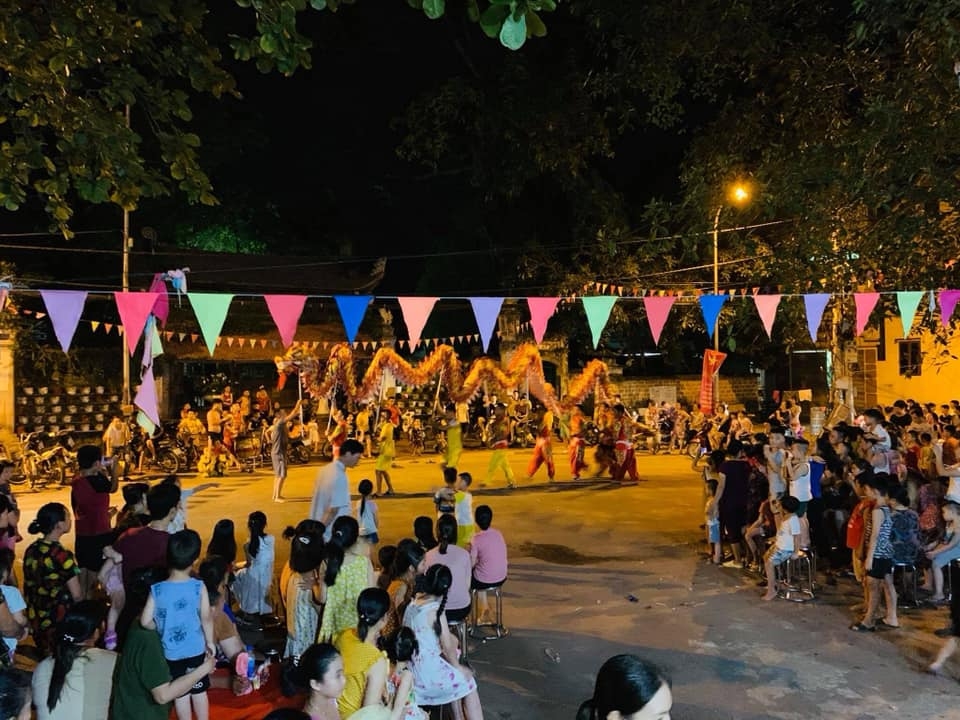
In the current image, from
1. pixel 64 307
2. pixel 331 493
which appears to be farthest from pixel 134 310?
pixel 331 493

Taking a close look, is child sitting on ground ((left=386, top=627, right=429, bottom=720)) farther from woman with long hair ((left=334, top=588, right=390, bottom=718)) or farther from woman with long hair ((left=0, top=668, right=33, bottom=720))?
woman with long hair ((left=0, top=668, right=33, bottom=720))

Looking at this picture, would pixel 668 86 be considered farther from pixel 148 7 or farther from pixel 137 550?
pixel 137 550

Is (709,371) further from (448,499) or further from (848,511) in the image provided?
(448,499)

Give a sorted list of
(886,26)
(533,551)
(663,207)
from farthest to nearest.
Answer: (663,207), (533,551), (886,26)

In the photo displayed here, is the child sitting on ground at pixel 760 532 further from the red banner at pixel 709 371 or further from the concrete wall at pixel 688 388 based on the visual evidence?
the concrete wall at pixel 688 388

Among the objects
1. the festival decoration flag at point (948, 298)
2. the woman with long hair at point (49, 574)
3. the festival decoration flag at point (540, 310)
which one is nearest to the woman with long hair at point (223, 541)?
the woman with long hair at point (49, 574)

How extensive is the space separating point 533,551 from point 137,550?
5.63m

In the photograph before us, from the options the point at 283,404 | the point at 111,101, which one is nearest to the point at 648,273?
the point at 283,404

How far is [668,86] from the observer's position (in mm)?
11273

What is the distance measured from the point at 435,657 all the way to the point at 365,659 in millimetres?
655

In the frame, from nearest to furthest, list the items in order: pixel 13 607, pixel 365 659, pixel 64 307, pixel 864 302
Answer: pixel 365 659 < pixel 13 607 < pixel 64 307 < pixel 864 302

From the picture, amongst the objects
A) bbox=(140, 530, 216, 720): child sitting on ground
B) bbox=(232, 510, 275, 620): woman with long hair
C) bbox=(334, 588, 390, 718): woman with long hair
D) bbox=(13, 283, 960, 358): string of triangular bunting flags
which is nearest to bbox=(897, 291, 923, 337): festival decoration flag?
bbox=(13, 283, 960, 358): string of triangular bunting flags

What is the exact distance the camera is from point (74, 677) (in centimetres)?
329

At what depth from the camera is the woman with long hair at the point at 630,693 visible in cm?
209
